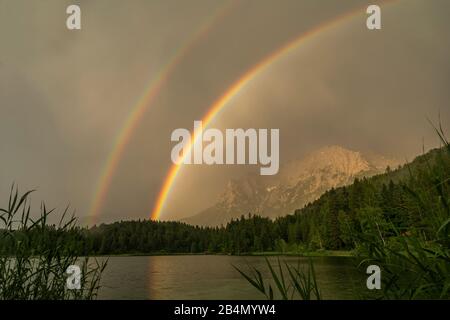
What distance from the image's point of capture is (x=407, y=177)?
23.4 feet

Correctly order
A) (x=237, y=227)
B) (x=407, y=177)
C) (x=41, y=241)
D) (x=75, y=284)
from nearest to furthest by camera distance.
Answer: (x=407, y=177), (x=41, y=241), (x=75, y=284), (x=237, y=227)

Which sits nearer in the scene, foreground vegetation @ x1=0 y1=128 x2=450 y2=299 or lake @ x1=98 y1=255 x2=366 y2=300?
foreground vegetation @ x1=0 y1=128 x2=450 y2=299

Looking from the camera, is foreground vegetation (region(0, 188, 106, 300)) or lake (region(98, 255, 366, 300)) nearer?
foreground vegetation (region(0, 188, 106, 300))

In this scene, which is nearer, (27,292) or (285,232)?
(27,292)

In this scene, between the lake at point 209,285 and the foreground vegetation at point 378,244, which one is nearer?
the foreground vegetation at point 378,244

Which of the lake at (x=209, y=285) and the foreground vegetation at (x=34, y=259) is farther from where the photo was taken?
the lake at (x=209, y=285)

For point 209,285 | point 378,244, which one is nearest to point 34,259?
point 378,244

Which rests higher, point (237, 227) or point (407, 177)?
point (237, 227)

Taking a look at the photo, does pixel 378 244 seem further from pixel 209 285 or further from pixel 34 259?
pixel 209 285
